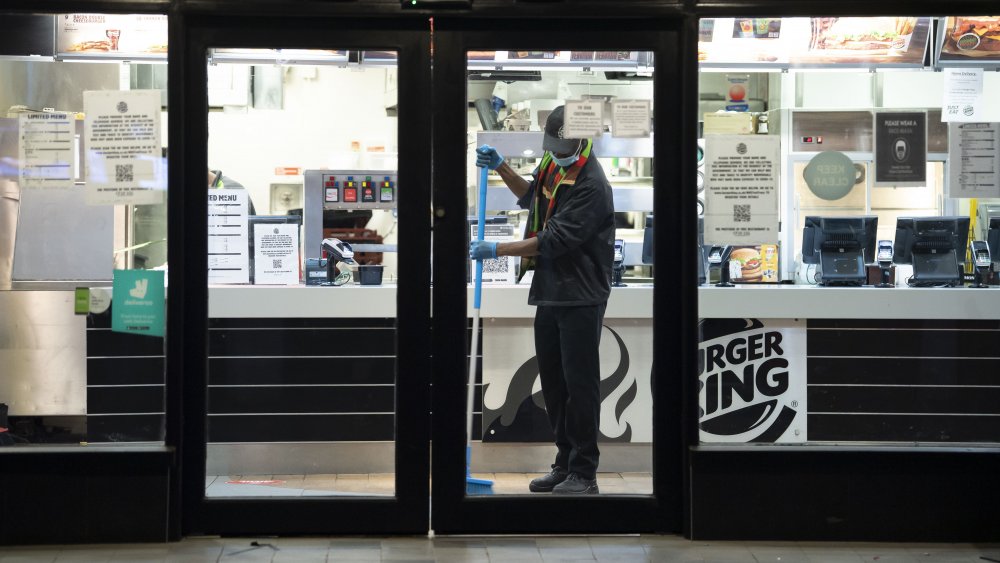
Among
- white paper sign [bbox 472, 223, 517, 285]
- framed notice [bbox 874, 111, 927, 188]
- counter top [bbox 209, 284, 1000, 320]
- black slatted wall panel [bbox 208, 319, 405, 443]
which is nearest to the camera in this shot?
black slatted wall panel [bbox 208, 319, 405, 443]

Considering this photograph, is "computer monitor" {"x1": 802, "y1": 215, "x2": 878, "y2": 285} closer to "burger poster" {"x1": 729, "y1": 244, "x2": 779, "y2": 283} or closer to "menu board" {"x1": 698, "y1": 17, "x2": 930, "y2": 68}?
"burger poster" {"x1": 729, "y1": 244, "x2": 779, "y2": 283}

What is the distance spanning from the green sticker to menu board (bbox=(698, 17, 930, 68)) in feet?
8.63

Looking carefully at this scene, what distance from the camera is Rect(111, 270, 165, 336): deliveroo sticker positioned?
421 centimetres

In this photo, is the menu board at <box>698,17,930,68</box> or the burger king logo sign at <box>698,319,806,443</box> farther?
the burger king logo sign at <box>698,319,806,443</box>

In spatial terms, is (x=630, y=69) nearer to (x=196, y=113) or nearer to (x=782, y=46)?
(x=782, y=46)

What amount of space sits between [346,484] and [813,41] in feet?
9.10

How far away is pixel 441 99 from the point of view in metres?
4.19

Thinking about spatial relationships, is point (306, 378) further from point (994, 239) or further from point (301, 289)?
point (994, 239)

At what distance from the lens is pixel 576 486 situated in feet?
15.0

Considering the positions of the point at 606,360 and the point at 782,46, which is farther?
the point at 606,360

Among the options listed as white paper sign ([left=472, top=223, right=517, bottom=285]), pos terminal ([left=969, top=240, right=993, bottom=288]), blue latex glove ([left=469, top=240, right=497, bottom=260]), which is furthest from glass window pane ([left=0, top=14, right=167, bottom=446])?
pos terminal ([left=969, top=240, right=993, bottom=288])

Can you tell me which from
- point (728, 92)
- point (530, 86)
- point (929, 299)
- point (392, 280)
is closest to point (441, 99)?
point (392, 280)

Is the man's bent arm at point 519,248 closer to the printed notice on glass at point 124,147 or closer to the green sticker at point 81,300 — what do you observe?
the printed notice on glass at point 124,147

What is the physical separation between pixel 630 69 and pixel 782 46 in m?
0.66
